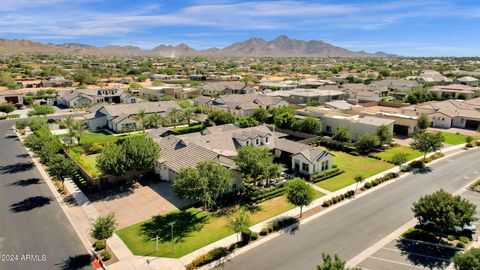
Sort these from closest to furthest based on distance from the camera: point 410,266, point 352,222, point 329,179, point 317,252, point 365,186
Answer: point 410,266 → point 317,252 → point 352,222 → point 365,186 → point 329,179

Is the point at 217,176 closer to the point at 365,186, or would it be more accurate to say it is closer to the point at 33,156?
the point at 365,186

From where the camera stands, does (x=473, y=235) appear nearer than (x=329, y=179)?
Yes

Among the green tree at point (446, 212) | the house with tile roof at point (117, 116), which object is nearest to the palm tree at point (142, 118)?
the house with tile roof at point (117, 116)

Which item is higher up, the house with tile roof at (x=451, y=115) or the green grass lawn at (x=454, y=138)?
the house with tile roof at (x=451, y=115)

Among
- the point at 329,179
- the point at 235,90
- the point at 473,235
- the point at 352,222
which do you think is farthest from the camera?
the point at 235,90

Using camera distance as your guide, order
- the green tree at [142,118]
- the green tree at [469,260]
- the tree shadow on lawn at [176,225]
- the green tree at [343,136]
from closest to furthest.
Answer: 1. the green tree at [469,260]
2. the tree shadow on lawn at [176,225]
3. the green tree at [343,136]
4. the green tree at [142,118]

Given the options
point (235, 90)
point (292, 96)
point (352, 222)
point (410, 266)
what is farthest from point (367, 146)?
point (235, 90)

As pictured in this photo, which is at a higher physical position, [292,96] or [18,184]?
[292,96]

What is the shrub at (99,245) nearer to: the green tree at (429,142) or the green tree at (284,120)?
→ the green tree at (284,120)
